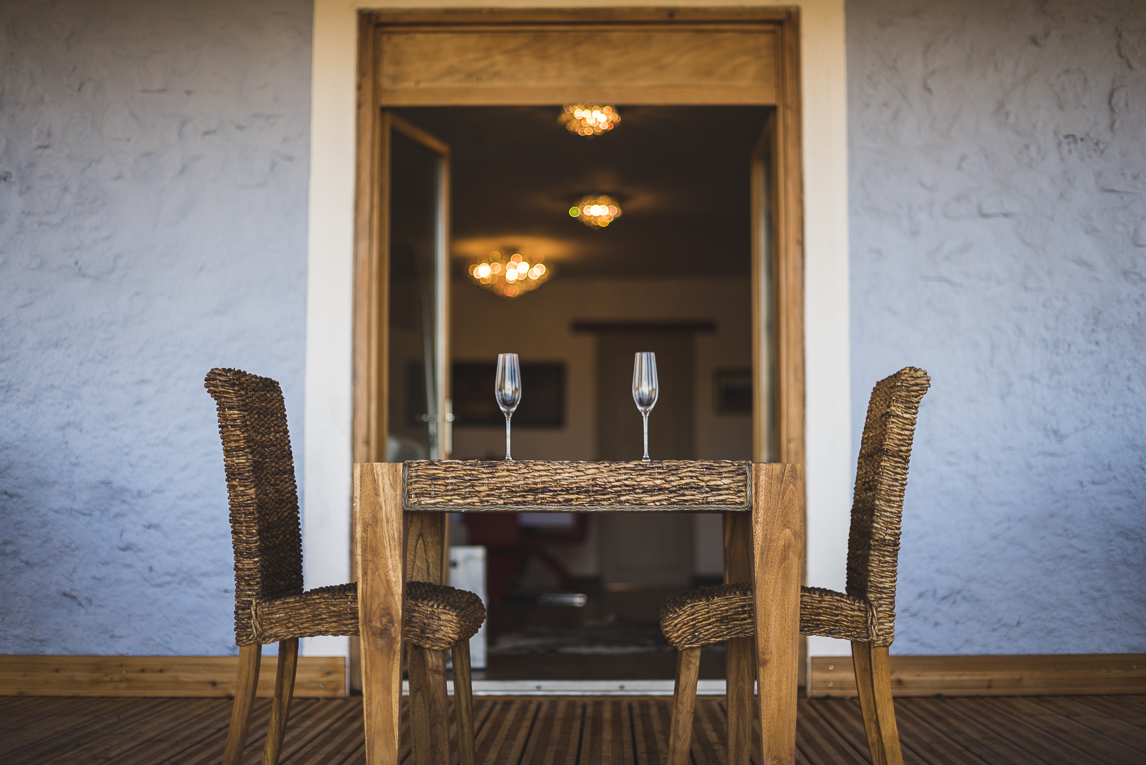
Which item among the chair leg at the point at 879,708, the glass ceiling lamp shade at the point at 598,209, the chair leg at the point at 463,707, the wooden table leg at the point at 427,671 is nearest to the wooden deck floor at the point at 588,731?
the chair leg at the point at 463,707

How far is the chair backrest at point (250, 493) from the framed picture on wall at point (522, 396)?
5576 mm

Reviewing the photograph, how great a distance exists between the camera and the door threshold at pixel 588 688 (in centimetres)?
290

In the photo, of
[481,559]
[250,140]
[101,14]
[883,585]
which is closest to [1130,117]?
[883,585]

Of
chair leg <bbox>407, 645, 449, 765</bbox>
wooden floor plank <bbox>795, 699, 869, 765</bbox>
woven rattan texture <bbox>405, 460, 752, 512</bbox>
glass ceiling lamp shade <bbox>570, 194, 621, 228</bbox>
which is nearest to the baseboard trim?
wooden floor plank <bbox>795, 699, 869, 765</bbox>

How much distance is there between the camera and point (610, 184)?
202 inches

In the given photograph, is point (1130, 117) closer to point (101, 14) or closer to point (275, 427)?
point (275, 427)

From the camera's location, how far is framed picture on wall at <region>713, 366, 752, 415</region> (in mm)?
7484

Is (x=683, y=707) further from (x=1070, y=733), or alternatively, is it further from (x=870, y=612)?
(x=1070, y=733)

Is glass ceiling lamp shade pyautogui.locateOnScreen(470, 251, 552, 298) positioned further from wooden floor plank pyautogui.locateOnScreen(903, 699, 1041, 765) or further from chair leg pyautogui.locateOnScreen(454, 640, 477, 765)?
chair leg pyautogui.locateOnScreen(454, 640, 477, 765)

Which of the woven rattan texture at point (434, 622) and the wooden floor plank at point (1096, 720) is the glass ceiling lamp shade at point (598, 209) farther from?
the woven rattan texture at point (434, 622)

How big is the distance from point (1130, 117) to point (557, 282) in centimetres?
514

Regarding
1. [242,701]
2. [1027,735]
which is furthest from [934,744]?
[242,701]

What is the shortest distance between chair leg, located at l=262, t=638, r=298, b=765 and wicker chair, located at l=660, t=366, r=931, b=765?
88 cm

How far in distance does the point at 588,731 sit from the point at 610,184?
343 cm
